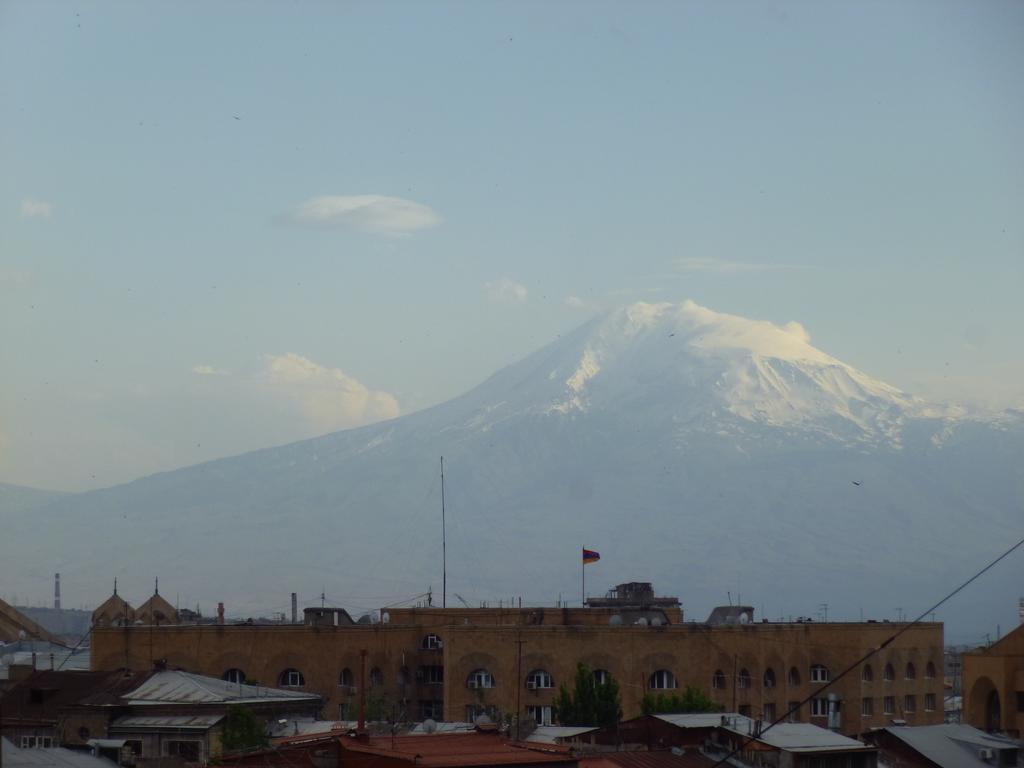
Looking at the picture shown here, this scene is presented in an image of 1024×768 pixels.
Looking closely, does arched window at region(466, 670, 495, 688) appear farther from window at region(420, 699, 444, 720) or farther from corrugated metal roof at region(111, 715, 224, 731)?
corrugated metal roof at region(111, 715, 224, 731)

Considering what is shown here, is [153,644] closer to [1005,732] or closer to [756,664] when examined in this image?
[756,664]

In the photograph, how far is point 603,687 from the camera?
7819 cm

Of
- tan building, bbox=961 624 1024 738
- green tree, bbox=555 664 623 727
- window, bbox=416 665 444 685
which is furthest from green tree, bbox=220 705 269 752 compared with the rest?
window, bbox=416 665 444 685

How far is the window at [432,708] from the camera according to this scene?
90.9 m

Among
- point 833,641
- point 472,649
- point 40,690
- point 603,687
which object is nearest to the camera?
point 40,690

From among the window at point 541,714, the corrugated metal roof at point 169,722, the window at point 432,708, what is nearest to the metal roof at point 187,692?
the corrugated metal roof at point 169,722

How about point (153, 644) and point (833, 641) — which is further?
point (833, 641)

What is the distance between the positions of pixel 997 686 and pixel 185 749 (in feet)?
96.3

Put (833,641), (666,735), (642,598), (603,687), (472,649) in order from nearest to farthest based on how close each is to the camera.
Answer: (666,735)
(603,687)
(472,649)
(833,641)
(642,598)

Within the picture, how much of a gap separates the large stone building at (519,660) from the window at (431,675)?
0.05m

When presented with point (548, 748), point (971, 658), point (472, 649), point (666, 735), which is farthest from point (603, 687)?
point (548, 748)

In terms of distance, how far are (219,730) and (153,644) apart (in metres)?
27.7

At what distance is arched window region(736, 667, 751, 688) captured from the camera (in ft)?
287

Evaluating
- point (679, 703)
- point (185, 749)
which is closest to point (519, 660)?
point (679, 703)
